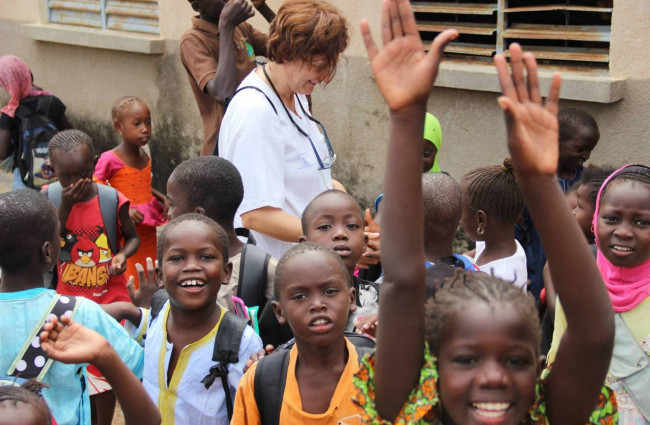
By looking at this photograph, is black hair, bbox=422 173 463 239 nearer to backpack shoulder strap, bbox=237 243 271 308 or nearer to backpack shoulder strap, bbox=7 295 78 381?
backpack shoulder strap, bbox=237 243 271 308

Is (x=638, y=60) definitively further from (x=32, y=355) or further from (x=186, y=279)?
(x=32, y=355)

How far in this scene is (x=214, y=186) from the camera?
11.6 feet

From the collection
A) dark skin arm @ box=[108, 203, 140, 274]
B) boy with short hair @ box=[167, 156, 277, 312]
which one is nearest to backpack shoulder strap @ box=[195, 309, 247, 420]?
boy with short hair @ box=[167, 156, 277, 312]

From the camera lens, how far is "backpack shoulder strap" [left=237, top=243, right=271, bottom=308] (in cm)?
324

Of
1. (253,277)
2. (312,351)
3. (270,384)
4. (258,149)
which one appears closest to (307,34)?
(258,149)

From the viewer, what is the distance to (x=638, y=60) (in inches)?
192

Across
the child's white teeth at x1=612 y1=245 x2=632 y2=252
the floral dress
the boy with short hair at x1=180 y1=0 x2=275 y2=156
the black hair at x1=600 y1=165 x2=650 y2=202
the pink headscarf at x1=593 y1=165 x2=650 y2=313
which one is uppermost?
the boy with short hair at x1=180 y1=0 x2=275 y2=156

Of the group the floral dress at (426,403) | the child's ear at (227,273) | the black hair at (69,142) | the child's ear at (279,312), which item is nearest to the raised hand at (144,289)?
the child's ear at (227,273)

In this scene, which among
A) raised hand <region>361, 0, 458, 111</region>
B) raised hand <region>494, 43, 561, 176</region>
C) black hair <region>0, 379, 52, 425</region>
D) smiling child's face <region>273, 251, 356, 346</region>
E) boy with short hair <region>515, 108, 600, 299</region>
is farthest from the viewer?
boy with short hair <region>515, 108, 600, 299</region>

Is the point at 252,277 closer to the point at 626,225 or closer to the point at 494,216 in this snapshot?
the point at 494,216

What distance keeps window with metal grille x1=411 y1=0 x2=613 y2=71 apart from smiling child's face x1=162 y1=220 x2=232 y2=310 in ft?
10.2

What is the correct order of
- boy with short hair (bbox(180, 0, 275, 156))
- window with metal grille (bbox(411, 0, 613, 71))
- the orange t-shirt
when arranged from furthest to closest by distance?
window with metal grille (bbox(411, 0, 613, 71)) → boy with short hair (bbox(180, 0, 275, 156)) → the orange t-shirt

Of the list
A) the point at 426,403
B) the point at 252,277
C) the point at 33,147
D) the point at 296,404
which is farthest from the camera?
the point at 33,147

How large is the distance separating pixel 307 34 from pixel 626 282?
1572mm
